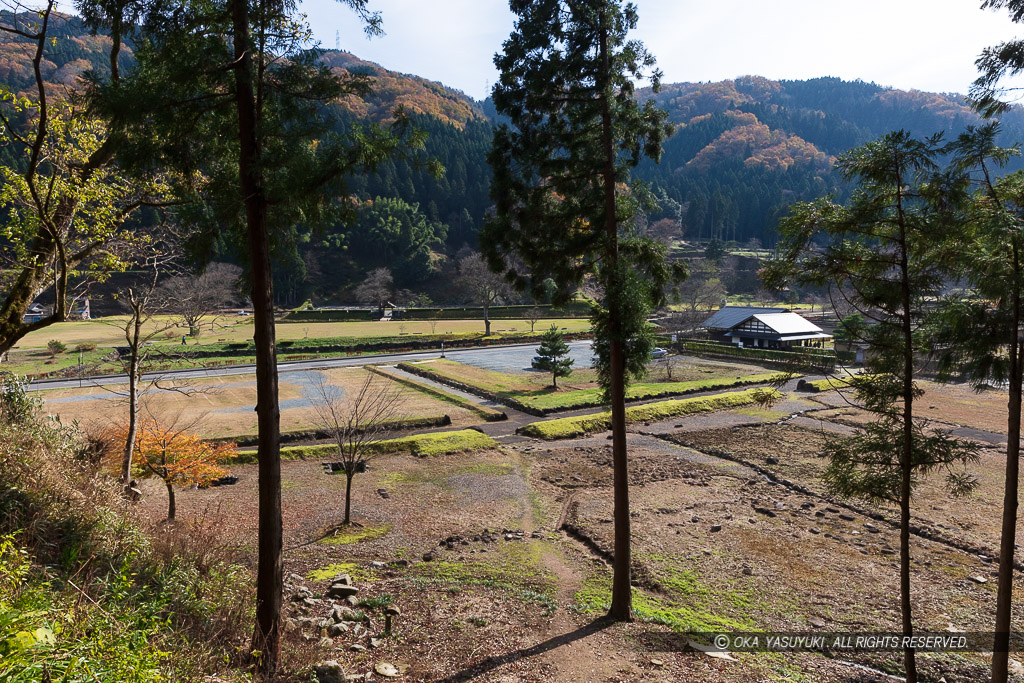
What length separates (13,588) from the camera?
4234mm

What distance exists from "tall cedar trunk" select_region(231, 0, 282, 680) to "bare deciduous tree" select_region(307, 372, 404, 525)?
→ 254 inches

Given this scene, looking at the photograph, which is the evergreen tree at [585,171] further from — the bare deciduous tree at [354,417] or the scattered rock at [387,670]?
the bare deciduous tree at [354,417]

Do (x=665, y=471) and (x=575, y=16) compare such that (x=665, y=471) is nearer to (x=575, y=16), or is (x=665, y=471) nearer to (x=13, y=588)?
Answer: (x=575, y=16)

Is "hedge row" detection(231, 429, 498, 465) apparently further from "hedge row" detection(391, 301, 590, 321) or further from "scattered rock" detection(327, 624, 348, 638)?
"hedge row" detection(391, 301, 590, 321)

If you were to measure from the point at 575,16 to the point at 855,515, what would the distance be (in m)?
14.1

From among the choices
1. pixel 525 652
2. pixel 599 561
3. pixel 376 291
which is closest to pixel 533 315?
pixel 376 291

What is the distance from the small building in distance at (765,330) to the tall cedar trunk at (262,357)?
42851mm

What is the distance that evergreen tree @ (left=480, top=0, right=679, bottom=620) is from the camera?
9258 mm

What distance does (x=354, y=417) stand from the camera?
1708cm

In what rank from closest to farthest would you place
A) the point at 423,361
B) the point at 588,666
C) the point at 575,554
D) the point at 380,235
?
the point at 588,666
the point at 575,554
the point at 423,361
the point at 380,235

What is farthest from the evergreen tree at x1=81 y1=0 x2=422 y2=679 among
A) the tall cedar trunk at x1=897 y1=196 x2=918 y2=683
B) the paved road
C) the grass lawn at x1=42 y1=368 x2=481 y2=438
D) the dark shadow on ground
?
the paved road

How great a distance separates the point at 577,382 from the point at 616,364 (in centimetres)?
2337

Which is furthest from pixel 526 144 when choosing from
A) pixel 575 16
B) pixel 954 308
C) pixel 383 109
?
pixel 383 109

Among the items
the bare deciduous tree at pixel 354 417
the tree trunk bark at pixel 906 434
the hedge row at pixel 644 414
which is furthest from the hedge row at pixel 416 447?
the tree trunk bark at pixel 906 434
